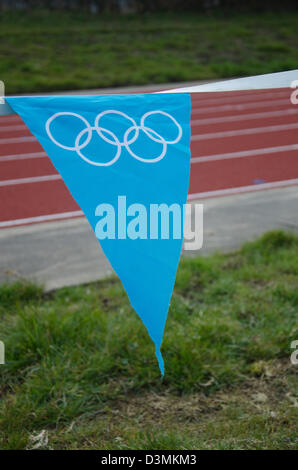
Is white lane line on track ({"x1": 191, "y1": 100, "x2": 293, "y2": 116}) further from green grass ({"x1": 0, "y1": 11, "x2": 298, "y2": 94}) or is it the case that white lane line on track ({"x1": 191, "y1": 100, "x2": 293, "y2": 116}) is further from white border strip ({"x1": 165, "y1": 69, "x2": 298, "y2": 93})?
white border strip ({"x1": 165, "y1": 69, "x2": 298, "y2": 93})

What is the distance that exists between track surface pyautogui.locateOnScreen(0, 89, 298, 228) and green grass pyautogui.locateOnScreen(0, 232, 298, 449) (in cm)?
Result: 71

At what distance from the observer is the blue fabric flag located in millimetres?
2053

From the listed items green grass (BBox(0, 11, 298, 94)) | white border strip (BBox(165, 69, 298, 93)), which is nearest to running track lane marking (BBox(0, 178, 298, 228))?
white border strip (BBox(165, 69, 298, 93))

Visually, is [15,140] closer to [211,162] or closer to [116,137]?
[211,162]

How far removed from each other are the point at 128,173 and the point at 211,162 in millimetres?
2693

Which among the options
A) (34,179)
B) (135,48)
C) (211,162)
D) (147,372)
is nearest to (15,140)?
(34,179)

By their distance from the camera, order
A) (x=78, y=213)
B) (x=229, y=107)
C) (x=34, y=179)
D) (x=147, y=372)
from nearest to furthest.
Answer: (x=147, y=372)
(x=78, y=213)
(x=34, y=179)
(x=229, y=107)

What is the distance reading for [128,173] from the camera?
2080 mm

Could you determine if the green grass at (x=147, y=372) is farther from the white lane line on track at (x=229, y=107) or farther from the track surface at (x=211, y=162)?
the white lane line on track at (x=229, y=107)

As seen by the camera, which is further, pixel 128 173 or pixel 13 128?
pixel 13 128

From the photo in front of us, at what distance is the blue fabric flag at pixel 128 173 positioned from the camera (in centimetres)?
205

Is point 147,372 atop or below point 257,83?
below

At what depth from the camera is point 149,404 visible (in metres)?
2.68

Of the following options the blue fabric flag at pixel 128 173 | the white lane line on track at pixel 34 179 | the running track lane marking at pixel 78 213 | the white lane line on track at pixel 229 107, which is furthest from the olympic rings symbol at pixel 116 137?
the white lane line on track at pixel 229 107
